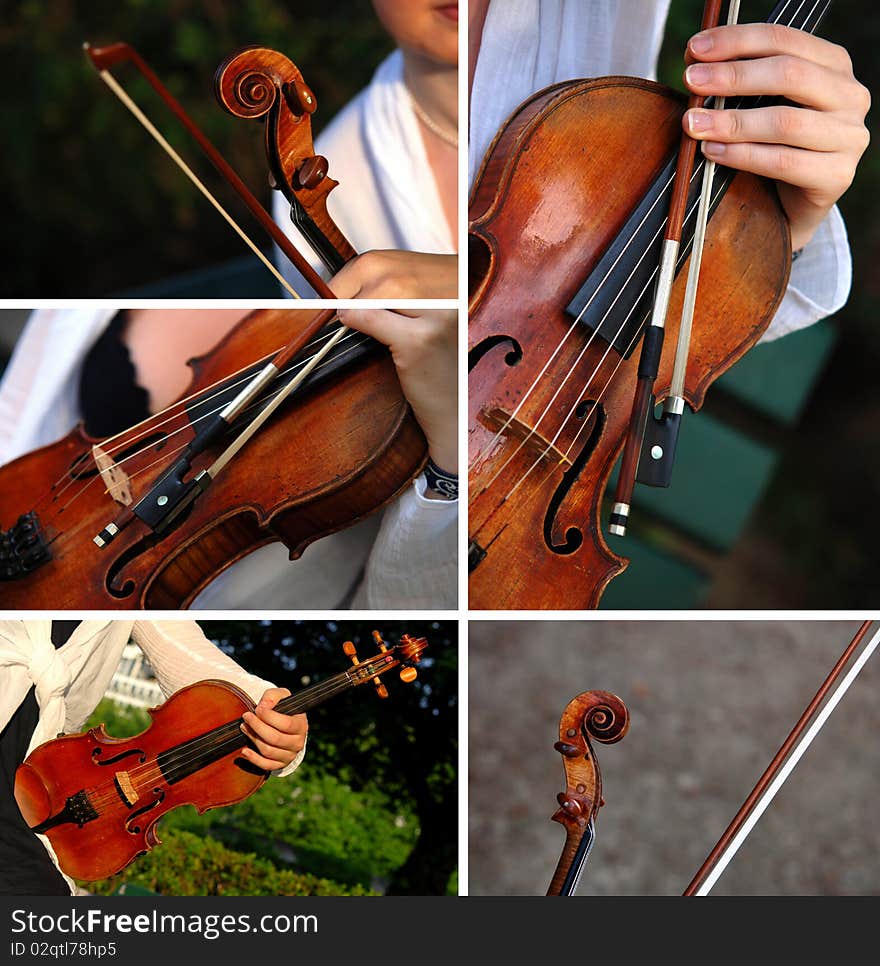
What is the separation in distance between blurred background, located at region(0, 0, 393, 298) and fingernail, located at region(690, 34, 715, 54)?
0.63 metres

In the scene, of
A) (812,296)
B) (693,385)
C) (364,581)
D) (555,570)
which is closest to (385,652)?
(364,581)

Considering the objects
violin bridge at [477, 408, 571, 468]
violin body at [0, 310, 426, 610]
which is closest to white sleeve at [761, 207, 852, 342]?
violin bridge at [477, 408, 571, 468]

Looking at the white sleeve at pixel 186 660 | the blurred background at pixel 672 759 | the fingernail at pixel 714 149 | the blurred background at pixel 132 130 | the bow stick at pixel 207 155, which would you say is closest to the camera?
the bow stick at pixel 207 155

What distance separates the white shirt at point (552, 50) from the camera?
77cm

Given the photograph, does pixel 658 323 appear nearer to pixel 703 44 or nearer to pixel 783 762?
pixel 703 44

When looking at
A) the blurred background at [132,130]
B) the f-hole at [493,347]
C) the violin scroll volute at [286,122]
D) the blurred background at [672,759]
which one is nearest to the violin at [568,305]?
the f-hole at [493,347]

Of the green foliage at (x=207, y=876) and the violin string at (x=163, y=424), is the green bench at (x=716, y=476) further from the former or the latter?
the violin string at (x=163, y=424)

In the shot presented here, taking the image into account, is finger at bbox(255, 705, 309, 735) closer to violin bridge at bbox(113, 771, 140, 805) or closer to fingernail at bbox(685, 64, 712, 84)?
violin bridge at bbox(113, 771, 140, 805)

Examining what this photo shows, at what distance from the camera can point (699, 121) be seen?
70 centimetres

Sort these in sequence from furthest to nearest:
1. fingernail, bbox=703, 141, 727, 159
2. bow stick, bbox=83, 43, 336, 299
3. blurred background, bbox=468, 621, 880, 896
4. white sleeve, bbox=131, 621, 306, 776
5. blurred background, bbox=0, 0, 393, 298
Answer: blurred background, bbox=468, 621, 880, 896
blurred background, bbox=0, 0, 393, 298
white sleeve, bbox=131, 621, 306, 776
fingernail, bbox=703, 141, 727, 159
bow stick, bbox=83, 43, 336, 299

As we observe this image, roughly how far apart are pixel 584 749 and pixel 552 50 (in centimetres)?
55

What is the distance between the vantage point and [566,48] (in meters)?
0.79

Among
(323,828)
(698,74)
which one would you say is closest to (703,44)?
(698,74)

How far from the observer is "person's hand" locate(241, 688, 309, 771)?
2.69ft
